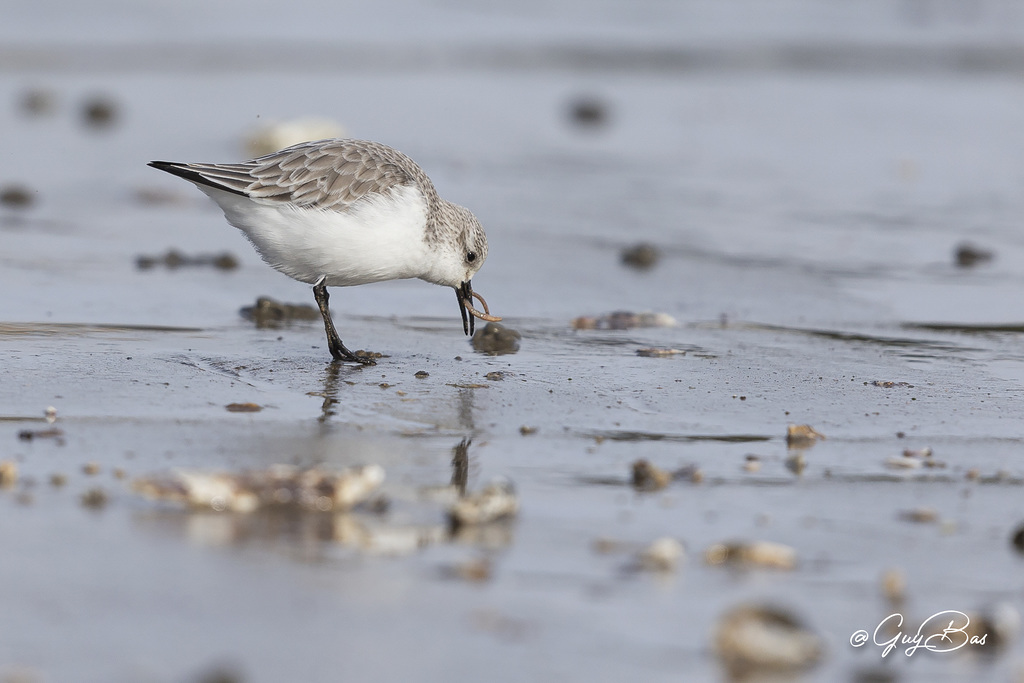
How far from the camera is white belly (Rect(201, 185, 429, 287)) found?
573 centimetres

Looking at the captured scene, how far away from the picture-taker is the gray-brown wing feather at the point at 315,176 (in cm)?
573

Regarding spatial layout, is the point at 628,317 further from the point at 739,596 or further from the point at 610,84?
the point at 610,84

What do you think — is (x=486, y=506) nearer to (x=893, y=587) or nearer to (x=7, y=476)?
(x=893, y=587)

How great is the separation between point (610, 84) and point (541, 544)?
42.5ft

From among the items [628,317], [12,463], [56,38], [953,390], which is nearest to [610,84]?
[56,38]

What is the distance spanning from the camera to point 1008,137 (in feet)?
41.3

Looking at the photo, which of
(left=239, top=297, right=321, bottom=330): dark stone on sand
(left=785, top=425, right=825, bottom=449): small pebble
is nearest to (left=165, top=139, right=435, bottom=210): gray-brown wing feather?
(left=239, top=297, right=321, bottom=330): dark stone on sand

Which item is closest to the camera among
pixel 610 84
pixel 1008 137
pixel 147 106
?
pixel 1008 137

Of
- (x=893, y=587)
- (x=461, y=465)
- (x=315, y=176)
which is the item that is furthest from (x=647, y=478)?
(x=315, y=176)

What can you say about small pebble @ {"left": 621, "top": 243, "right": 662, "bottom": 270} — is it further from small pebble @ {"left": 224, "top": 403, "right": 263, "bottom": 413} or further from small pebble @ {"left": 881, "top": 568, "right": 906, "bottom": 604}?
small pebble @ {"left": 881, "top": 568, "right": 906, "bottom": 604}

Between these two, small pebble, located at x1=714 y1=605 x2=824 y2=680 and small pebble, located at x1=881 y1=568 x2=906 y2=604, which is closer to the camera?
small pebble, located at x1=714 y1=605 x2=824 y2=680

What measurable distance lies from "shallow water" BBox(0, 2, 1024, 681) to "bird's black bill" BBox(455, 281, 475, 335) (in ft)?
0.50

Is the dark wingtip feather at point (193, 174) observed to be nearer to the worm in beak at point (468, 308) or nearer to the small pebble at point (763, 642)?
the worm in beak at point (468, 308)
